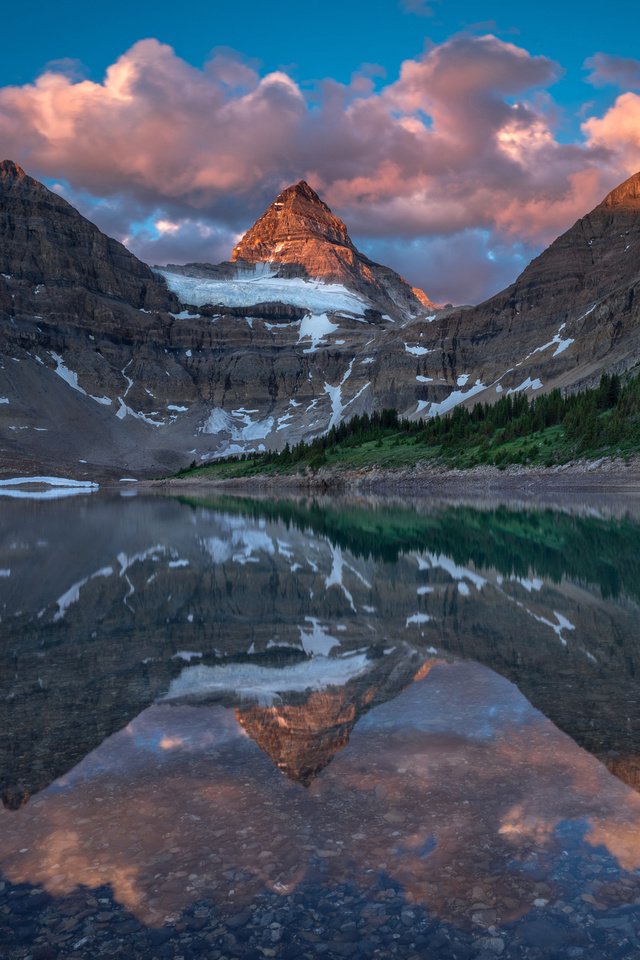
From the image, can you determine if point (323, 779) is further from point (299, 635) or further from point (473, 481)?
point (473, 481)

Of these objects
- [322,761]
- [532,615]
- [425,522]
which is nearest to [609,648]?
[532,615]

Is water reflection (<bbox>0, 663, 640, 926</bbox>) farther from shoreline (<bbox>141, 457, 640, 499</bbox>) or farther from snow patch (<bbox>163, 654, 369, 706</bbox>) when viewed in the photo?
shoreline (<bbox>141, 457, 640, 499</bbox>)

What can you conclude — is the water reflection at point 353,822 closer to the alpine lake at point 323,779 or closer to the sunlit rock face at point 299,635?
the alpine lake at point 323,779

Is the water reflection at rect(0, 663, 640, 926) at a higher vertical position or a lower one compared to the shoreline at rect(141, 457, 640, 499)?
higher

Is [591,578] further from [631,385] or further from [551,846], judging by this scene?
[631,385]

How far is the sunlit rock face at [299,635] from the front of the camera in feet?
27.3

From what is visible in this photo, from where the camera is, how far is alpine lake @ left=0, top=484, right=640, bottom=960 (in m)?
4.75

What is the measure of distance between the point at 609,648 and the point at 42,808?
8.97 metres

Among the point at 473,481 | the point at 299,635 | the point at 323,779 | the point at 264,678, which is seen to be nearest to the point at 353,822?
the point at 323,779

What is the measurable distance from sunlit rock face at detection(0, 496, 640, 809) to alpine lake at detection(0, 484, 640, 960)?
2.7 inches

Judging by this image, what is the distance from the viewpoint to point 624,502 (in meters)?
50.4

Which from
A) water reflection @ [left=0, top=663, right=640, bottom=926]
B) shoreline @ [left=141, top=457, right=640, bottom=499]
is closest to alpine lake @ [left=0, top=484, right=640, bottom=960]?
water reflection @ [left=0, top=663, right=640, bottom=926]

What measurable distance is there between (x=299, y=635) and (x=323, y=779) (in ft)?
21.3

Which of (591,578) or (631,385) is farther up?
(631,385)
